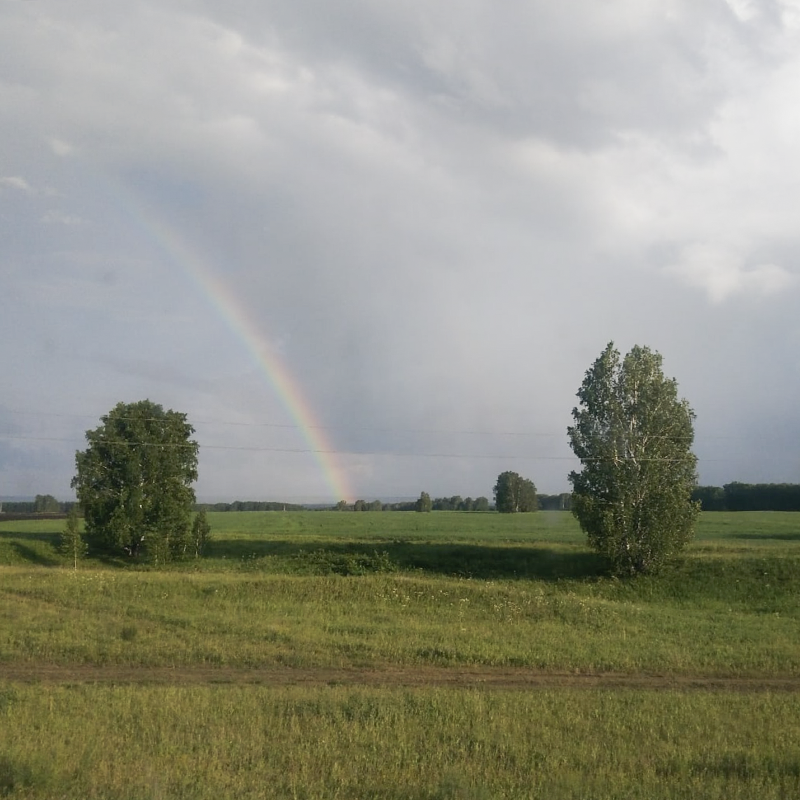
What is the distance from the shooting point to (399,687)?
1445 cm

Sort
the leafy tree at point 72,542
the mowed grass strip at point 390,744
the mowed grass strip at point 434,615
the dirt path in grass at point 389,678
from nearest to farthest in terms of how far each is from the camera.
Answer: the mowed grass strip at point 390,744 < the dirt path in grass at point 389,678 < the mowed grass strip at point 434,615 < the leafy tree at point 72,542

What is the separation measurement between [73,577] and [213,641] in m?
15.4

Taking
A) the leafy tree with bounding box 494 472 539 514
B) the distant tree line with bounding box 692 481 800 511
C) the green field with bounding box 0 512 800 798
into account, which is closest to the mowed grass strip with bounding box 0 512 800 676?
the green field with bounding box 0 512 800 798

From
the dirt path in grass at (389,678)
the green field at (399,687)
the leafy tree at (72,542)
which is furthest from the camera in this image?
the leafy tree at (72,542)

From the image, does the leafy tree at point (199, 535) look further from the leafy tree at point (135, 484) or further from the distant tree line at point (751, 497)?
the distant tree line at point (751, 497)

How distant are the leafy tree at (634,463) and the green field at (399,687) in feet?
6.64

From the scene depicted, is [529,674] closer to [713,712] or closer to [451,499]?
[713,712]

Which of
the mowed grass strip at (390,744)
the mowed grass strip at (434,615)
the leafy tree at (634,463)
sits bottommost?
the mowed grass strip at (434,615)

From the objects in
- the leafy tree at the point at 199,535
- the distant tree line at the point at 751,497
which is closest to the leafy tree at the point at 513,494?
the distant tree line at the point at 751,497

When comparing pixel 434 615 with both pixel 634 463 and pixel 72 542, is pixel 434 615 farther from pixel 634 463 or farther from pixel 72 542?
pixel 72 542

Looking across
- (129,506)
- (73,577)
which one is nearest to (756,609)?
(73,577)

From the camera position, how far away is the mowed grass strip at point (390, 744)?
7.68 metres

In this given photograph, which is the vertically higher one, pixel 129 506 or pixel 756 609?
pixel 129 506

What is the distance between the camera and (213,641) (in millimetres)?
18422
